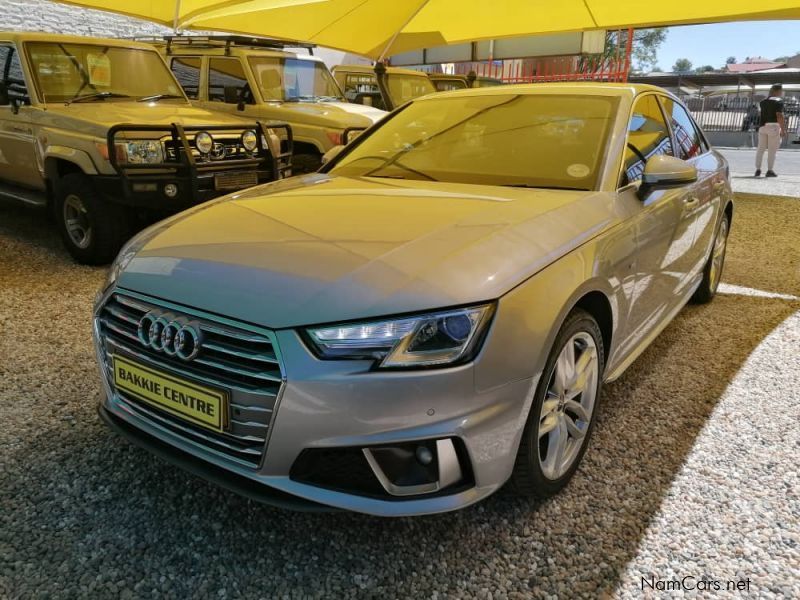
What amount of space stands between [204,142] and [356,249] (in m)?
3.99

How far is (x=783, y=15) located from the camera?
7172mm

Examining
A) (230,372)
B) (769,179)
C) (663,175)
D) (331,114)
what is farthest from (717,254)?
(769,179)

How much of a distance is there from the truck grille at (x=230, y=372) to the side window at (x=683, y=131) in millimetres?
2804

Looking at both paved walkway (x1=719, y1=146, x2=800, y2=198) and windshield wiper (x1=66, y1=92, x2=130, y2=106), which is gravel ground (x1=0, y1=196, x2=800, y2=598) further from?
paved walkway (x1=719, y1=146, x2=800, y2=198)

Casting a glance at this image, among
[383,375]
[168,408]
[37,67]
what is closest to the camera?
[383,375]

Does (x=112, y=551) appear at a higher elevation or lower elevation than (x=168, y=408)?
lower

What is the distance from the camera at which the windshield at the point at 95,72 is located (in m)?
5.63

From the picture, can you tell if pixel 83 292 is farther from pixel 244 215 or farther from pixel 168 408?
pixel 168 408

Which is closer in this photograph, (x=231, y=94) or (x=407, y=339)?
(x=407, y=339)

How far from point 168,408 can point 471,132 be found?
6.43 feet

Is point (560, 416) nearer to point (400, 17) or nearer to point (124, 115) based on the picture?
point (124, 115)

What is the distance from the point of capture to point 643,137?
2.99 m

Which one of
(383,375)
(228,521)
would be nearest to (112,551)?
(228,521)

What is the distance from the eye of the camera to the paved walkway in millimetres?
11109
